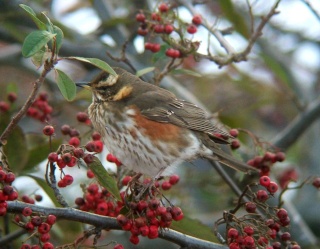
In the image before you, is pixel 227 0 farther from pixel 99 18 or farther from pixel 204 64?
pixel 204 64

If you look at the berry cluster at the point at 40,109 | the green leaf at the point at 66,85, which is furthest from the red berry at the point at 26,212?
the berry cluster at the point at 40,109

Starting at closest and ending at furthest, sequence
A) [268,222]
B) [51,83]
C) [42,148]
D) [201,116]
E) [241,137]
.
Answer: [268,222] < [42,148] < [201,116] < [241,137] < [51,83]

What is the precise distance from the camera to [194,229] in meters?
3.64

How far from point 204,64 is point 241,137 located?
2398 millimetres

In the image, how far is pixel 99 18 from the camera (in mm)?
5578

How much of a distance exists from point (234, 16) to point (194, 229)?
2085mm

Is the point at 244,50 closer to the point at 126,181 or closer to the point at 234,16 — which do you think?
the point at 126,181

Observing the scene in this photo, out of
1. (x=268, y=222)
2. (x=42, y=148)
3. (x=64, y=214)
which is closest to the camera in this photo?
(x=64, y=214)

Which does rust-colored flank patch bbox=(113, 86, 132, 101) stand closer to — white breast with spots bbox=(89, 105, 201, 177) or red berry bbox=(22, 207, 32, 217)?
white breast with spots bbox=(89, 105, 201, 177)

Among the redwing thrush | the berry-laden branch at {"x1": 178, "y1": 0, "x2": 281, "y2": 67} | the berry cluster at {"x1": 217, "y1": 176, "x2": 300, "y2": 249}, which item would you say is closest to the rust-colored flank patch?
the redwing thrush

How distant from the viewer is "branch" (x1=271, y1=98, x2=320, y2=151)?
15.8ft

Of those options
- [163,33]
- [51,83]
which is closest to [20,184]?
[51,83]

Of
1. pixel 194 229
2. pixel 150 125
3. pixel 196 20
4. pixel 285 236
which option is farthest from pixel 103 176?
pixel 196 20

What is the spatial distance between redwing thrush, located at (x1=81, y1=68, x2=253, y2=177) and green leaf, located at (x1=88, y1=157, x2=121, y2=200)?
0.79 meters
